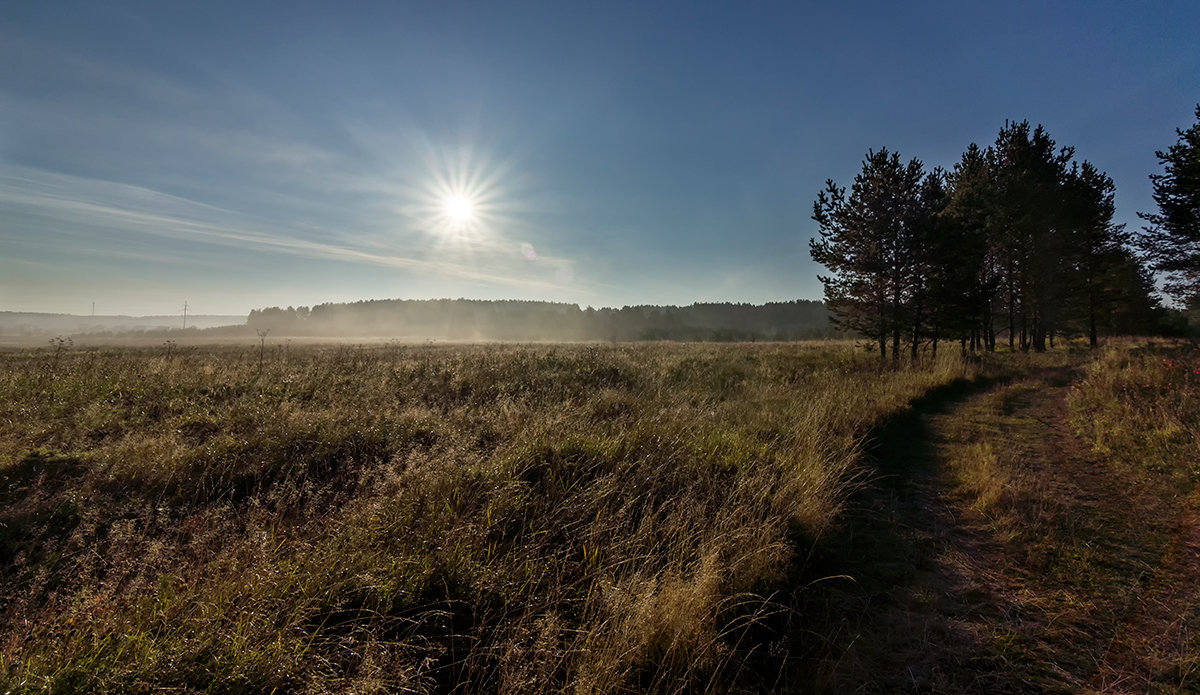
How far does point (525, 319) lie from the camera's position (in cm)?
12344

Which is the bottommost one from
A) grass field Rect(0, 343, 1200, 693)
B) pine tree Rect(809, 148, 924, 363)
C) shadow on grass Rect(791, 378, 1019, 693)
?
shadow on grass Rect(791, 378, 1019, 693)

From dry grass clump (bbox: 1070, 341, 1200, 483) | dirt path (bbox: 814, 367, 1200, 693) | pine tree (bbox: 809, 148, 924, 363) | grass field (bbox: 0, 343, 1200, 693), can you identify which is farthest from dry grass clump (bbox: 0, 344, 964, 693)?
pine tree (bbox: 809, 148, 924, 363)

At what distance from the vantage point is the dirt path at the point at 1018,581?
2.50 meters

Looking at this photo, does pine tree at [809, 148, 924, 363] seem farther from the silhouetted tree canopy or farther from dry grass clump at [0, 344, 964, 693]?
dry grass clump at [0, 344, 964, 693]

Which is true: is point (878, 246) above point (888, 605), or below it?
above

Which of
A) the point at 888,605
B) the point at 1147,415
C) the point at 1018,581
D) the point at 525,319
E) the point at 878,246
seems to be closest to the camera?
the point at 888,605

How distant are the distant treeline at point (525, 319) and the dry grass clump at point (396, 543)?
99219 mm

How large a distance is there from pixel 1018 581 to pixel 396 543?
489 centimetres

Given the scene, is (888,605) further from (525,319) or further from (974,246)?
(525,319)

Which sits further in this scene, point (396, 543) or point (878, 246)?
point (878, 246)

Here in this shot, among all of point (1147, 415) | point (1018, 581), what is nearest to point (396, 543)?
point (1018, 581)

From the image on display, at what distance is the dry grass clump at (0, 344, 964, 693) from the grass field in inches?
0.9

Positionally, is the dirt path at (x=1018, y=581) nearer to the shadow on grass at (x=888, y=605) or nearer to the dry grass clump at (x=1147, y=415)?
the shadow on grass at (x=888, y=605)

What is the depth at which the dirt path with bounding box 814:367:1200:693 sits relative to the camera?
2498 millimetres
